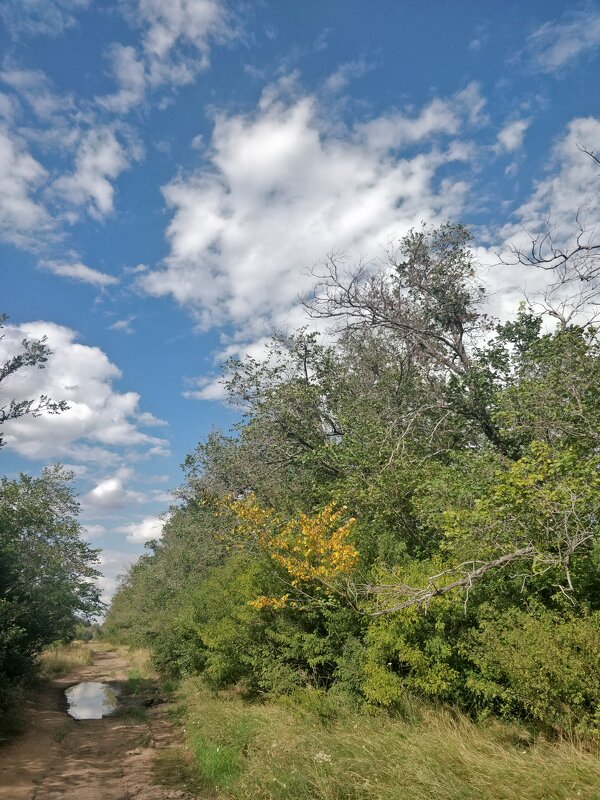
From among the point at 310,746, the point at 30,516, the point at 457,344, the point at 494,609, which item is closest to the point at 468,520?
the point at 494,609

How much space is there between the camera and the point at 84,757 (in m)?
13.5

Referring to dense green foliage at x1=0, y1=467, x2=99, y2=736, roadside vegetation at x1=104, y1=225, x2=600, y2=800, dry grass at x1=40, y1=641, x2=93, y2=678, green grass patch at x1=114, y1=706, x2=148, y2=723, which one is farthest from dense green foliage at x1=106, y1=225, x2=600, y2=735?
dry grass at x1=40, y1=641, x2=93, y2=678

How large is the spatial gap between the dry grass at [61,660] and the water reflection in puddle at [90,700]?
183 centimetres

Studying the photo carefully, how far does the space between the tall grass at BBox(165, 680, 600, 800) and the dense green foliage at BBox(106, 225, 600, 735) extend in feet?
1.73

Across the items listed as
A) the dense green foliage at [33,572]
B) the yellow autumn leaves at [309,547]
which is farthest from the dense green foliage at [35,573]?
the yellow autumn leaves at [309,547]

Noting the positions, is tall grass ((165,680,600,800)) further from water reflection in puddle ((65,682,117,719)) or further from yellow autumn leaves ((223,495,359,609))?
water reflection in puddle ((65,682,117,719))

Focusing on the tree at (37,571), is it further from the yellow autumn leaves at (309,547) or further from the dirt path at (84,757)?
the yellow autumn leaves at (309,547)

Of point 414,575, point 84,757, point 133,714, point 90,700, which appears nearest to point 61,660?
point 90,700

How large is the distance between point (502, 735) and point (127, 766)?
9432 mm

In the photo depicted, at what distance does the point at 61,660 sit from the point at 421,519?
3132 centimetres

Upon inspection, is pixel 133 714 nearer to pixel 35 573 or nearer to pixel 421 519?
pixel 35 573

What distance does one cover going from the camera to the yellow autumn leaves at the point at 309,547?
10.8m

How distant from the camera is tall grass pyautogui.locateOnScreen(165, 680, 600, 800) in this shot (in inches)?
226

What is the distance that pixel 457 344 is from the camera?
15594mm
